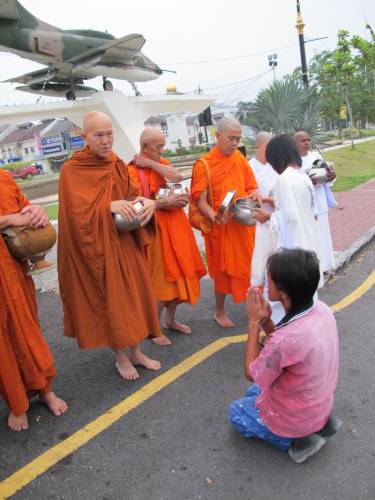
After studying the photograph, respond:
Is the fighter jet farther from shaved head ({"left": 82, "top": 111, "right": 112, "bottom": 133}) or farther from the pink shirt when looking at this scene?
the pink shirt

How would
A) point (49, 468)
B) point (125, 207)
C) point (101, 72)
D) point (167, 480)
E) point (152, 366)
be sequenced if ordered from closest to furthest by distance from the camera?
point (167, 480), point (49, 468), point (125, 207), point (152, 366), point (101, 72)

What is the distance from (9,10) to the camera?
14883 mm

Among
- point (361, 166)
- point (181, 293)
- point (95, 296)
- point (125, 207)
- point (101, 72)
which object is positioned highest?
point (101, 72)

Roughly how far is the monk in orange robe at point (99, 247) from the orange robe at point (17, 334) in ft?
1.17

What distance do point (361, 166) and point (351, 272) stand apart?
14.4m

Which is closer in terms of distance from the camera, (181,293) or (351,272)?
(181,293)

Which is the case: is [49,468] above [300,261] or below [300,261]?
below

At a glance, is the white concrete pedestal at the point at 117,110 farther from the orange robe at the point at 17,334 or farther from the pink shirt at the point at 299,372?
the pink shirt at the point at 299,372

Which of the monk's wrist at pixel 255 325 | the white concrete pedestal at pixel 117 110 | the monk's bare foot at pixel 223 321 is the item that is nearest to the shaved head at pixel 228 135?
the monk's bare foot at pixel 223 321

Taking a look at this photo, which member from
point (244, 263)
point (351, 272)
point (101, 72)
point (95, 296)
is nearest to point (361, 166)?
point (101, 72)

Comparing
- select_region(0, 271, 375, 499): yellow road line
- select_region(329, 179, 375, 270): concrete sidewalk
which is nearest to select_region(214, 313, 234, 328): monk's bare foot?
select_region(0, 271, 375, 499): yellow road line

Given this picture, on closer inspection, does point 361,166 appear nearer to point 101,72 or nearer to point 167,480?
point 101,72

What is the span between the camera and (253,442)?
2420mm

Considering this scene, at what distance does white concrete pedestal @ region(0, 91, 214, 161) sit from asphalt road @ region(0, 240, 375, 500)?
13.5 metres
